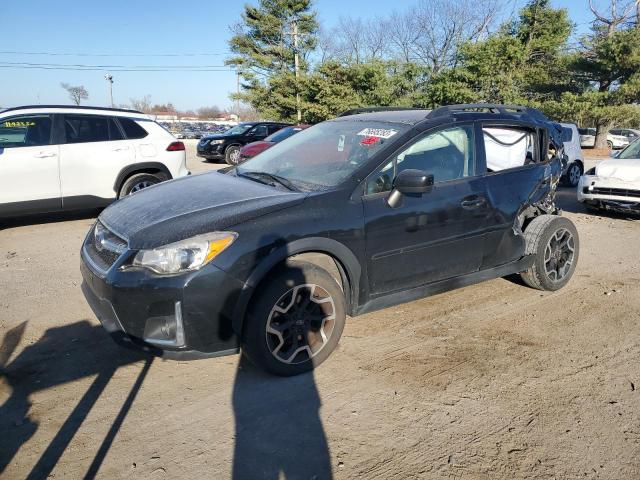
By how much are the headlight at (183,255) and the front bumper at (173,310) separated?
47 mm

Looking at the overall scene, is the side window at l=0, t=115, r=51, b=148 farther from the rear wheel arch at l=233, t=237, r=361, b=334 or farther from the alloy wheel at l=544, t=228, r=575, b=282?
the alloy wheel at l=544, t=228, r=575, b=282

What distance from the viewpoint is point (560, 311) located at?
14.2ft

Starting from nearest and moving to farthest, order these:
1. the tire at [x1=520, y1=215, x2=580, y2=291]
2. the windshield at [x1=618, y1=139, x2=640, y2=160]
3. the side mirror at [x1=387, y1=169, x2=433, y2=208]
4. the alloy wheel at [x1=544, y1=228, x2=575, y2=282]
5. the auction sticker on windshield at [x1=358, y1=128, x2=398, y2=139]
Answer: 1. the side mirror at [x1=387, y1=169, x2=433, y2=208]
2. the auction sticker on windshield at [x1=358, y1=128, x2=398, y2=139]
3. the tire at [x1=520, y1=215, x2=580, y2=291]
4. the alloy wheel at [x1=544, y1=228, x2=575, y2=282]
5. the windshield at [x1=618, y1=139, x2=640, y2=160]

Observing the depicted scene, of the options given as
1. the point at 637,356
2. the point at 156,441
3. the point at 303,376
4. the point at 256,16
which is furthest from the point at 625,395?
the point at 256,16

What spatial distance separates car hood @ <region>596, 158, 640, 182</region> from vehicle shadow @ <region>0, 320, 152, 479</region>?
7.68 m

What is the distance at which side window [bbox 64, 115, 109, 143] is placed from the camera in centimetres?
701

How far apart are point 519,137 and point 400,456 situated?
3634 millimetres

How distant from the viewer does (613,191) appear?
8.01 metres

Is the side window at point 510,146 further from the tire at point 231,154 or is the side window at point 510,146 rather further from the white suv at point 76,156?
the tire at point 231,154

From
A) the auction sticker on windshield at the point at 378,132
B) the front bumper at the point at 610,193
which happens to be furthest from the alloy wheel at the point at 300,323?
the front bumper at the point at 610,193

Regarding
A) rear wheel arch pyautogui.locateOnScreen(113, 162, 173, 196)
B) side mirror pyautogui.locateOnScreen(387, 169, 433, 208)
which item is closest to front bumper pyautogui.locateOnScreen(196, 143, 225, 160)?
rear wheel arch pyautogui.locateOnScreen(113, 162, 173, 196)

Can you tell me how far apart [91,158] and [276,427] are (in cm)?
573

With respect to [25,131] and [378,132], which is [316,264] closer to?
[378,132]

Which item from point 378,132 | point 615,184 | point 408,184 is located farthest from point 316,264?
point 615,184
